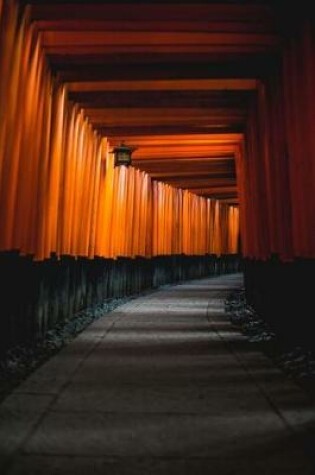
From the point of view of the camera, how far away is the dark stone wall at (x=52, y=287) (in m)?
7.09

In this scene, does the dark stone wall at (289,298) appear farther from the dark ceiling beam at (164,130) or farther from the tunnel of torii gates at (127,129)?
the dark ceiling beam at (164,130)

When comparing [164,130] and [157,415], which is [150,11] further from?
[164,130]

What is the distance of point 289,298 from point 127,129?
6.72 meters

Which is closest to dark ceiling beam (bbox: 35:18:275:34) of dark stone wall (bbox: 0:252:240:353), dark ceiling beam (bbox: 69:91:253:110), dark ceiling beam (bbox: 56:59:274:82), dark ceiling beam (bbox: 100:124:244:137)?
dark ceiling beam (bbox: 56:59:274:82)

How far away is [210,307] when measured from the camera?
1423 cm

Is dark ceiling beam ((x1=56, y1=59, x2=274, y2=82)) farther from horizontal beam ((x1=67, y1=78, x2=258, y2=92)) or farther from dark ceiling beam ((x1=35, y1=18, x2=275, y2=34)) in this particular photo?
dark ceiling beam ((x1=35, y1=18, x2=275, y2=34))

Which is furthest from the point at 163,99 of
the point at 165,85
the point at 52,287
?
the point at 52,287

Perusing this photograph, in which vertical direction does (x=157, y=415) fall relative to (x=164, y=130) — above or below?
below

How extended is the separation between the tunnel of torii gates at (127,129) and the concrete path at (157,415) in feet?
4.30

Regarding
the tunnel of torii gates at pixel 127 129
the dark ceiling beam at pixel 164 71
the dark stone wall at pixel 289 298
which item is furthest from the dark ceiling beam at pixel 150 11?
the dark stone wall at pixel 289 298

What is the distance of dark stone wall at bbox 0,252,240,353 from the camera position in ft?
23.3

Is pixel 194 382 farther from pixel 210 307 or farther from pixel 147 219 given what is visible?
pixel 147 219

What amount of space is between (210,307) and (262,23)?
7.90 m

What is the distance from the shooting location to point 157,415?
178 inches
